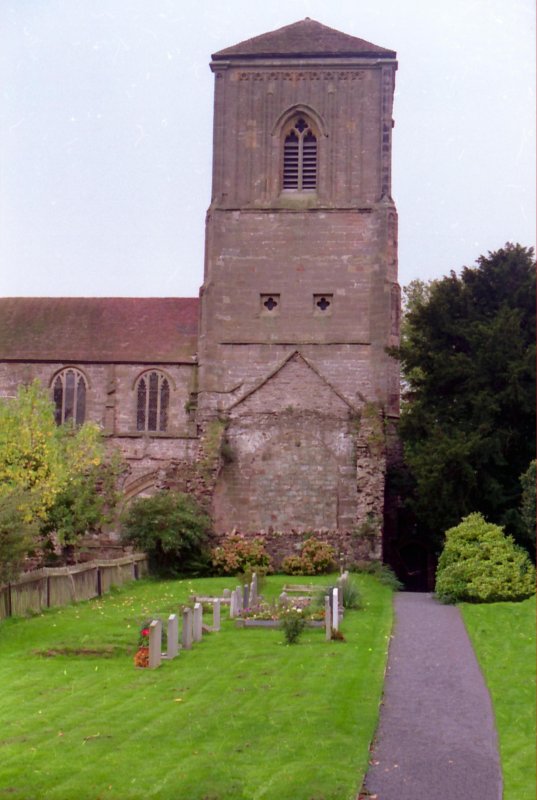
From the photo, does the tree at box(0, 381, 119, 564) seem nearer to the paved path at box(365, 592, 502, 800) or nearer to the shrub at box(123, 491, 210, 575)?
the shrub at box(123, 491, 210, 575)

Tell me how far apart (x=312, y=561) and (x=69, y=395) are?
15.0m

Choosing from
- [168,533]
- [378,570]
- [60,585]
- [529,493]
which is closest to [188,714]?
[60,585]

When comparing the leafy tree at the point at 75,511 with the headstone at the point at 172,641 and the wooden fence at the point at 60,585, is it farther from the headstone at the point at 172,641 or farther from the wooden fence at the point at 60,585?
the headstone at the point at 172,641

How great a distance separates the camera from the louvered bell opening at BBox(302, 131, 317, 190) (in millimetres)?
44312

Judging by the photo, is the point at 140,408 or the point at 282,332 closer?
the point at 282,332

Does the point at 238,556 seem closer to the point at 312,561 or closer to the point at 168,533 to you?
the point at 312,561

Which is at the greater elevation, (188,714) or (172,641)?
(172,641)

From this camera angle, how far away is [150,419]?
151 feet

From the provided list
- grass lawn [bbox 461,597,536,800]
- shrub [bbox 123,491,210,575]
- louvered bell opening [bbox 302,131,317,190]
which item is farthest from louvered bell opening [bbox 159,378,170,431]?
grass lawn [bbox 461,597,536,800]

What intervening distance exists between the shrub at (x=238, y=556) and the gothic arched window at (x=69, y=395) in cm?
1103

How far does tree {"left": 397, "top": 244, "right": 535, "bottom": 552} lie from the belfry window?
889 centimetres

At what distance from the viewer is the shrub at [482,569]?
27.7m

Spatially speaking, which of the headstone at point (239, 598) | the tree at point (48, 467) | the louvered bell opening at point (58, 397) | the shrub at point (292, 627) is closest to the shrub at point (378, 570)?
the tree at point (48, 467)

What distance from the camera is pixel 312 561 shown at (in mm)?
38000
